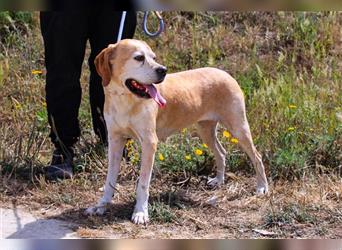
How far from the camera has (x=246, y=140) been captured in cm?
571

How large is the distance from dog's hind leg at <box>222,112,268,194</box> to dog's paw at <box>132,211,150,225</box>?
1.05 meters

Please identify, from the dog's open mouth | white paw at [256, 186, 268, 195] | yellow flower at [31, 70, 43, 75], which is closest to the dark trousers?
the dog's open mouth

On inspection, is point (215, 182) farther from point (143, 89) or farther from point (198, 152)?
point (143, 89)

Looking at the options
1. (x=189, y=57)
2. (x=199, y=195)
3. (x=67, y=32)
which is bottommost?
(x=199, y=195)

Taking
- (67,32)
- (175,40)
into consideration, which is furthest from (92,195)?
(175,40)

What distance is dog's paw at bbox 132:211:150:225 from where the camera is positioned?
4.95 m

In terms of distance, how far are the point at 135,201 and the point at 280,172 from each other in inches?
49.4

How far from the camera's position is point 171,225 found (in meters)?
5.02

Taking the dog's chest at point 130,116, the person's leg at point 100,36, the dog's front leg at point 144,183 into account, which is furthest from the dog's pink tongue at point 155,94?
the person's leg at point 100,36

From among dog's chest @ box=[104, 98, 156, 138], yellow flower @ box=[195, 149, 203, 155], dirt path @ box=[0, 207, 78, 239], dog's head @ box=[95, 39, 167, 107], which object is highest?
dog's head @ box=[95, 39, 167, 107]

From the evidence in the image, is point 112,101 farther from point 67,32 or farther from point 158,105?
point 67,32

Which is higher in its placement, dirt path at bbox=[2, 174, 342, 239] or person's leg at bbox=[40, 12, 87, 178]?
person's leg at bbox=[40, 12, 87, 178]

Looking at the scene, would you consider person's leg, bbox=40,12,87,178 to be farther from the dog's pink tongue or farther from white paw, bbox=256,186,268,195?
white paw, bbox=256,186,268,195

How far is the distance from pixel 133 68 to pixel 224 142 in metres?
1.65
